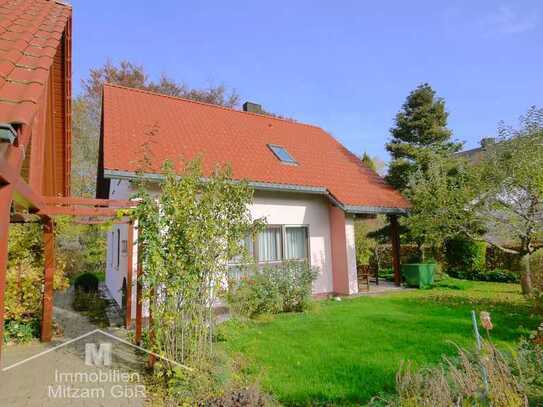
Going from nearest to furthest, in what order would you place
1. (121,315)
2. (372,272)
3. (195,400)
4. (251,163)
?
(195,400)
(121,315)
(251,163)
(372,272)

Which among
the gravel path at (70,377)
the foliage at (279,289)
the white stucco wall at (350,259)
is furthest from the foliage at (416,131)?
the gravel path at (70,377)

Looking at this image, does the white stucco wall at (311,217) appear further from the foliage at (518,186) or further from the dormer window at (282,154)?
the foliage at (518,186)

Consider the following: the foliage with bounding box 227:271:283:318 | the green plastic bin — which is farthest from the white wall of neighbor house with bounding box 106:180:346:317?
the green plastic bin

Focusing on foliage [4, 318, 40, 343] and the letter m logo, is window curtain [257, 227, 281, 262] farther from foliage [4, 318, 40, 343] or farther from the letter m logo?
foliage [4, 318, 40, 343]

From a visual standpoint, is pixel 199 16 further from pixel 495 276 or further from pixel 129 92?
pixel 495 276

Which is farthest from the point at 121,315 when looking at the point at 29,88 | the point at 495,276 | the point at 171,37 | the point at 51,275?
the point at 495,276

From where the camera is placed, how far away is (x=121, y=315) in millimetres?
9328

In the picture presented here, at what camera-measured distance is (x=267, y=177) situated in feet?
35.3

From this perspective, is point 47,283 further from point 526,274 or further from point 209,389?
point 526,274

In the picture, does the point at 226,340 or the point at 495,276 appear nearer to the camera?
the point at 226,340

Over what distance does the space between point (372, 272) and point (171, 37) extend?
14548 mm

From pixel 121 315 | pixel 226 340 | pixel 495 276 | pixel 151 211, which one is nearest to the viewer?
pixel 151 211

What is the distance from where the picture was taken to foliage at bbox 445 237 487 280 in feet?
54.6

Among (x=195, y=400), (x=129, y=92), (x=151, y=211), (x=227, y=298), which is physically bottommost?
(x=195, y=400)
